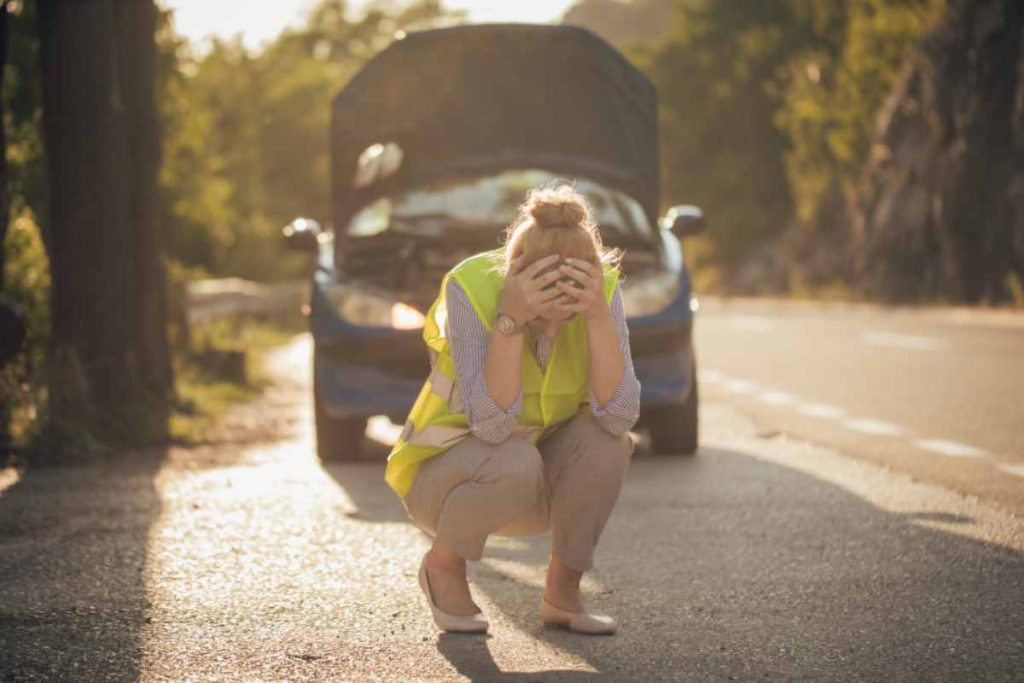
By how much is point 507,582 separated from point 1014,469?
13.2ft

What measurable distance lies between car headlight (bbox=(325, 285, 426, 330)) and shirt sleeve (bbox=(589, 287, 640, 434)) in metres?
4.72

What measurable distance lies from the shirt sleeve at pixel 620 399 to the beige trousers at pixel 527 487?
0.07 metres

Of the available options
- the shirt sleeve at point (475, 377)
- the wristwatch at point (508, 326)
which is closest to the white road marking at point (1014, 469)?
the shirt sleeve at point (475, 377)

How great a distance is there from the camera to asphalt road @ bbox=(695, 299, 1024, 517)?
10.1m

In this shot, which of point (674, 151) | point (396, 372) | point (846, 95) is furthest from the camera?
point (674, 151)

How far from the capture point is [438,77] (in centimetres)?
1159

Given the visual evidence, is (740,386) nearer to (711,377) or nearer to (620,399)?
(711,377)

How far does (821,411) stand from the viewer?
13.3m

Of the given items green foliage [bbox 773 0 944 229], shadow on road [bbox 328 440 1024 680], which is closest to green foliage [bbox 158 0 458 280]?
shadow on road [bbox 328 440 1024 680]

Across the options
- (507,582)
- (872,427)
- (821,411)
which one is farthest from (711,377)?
(507,582)

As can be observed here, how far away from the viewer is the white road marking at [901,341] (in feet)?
67.8

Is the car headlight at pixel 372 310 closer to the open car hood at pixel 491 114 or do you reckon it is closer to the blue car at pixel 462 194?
the blue car at pixel 462 194

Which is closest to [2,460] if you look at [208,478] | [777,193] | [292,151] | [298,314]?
[208,478]

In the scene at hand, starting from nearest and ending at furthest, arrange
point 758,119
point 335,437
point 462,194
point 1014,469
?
point 1014,469
point 335,437
point 462,194
point 758,119
